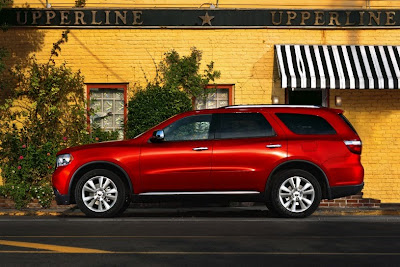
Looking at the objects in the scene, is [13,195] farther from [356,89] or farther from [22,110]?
[356,89]

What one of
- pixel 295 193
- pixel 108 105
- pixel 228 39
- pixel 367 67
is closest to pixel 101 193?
pixel 295 193

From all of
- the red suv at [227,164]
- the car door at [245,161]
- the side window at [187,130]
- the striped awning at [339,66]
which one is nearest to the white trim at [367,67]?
the striped awning at [339,66]

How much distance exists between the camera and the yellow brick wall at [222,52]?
1964cm

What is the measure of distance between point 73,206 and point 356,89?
Answer: 7094mm

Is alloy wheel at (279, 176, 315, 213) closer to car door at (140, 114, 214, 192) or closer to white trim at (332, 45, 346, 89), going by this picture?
car door at (140, 114, 214, 192)

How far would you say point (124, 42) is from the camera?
1969 centimetres

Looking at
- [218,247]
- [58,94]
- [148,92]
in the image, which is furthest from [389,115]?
[218,247]

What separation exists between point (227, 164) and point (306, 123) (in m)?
1.53

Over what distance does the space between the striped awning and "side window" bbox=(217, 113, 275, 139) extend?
163 inches

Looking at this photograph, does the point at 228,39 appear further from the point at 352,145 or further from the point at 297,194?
the point at 297,194

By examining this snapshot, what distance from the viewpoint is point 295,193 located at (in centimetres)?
1436

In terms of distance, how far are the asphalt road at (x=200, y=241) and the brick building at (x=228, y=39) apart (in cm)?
527

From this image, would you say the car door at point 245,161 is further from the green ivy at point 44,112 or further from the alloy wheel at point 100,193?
the green ivy at point 44,112

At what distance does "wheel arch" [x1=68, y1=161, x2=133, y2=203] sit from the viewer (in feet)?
46.9
